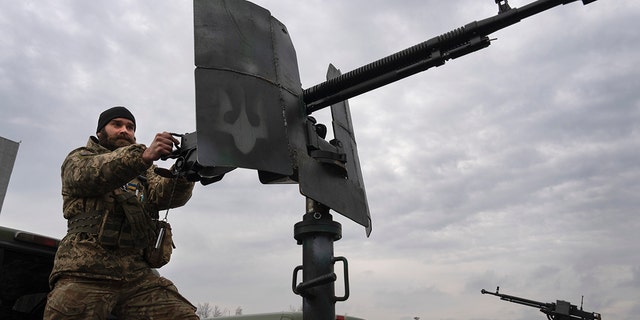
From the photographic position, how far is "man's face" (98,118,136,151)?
3.73m

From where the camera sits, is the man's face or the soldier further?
the man's face

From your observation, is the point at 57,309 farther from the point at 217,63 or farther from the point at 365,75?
the point at 365,75

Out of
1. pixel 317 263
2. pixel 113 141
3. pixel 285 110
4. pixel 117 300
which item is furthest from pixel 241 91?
pixel 117 300

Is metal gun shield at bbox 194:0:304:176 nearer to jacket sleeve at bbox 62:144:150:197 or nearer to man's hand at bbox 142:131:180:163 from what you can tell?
man's hand at bbox 142:131:180:163

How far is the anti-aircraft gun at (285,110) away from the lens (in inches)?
111

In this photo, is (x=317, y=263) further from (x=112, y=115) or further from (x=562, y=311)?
(x=562, y=311)

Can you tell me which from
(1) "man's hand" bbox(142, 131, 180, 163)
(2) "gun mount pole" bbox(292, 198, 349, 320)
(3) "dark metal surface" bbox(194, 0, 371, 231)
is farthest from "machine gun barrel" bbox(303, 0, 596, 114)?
(1) "man's hand" bbox(142, 131, 180, 163)

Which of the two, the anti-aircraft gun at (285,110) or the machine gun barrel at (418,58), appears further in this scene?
the machine gun barrel at (418,58)

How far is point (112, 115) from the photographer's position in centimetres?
379

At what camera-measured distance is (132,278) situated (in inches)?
130

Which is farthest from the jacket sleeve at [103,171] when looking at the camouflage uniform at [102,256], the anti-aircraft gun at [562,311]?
the anti-aircraft gun at [562,311]

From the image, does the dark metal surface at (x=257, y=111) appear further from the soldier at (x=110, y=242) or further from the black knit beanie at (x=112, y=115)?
the black knit beanie at (x=112, y=115)

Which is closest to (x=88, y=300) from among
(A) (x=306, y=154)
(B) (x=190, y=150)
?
(B) (x=190, y=150)

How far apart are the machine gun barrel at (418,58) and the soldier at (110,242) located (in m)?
1.20
